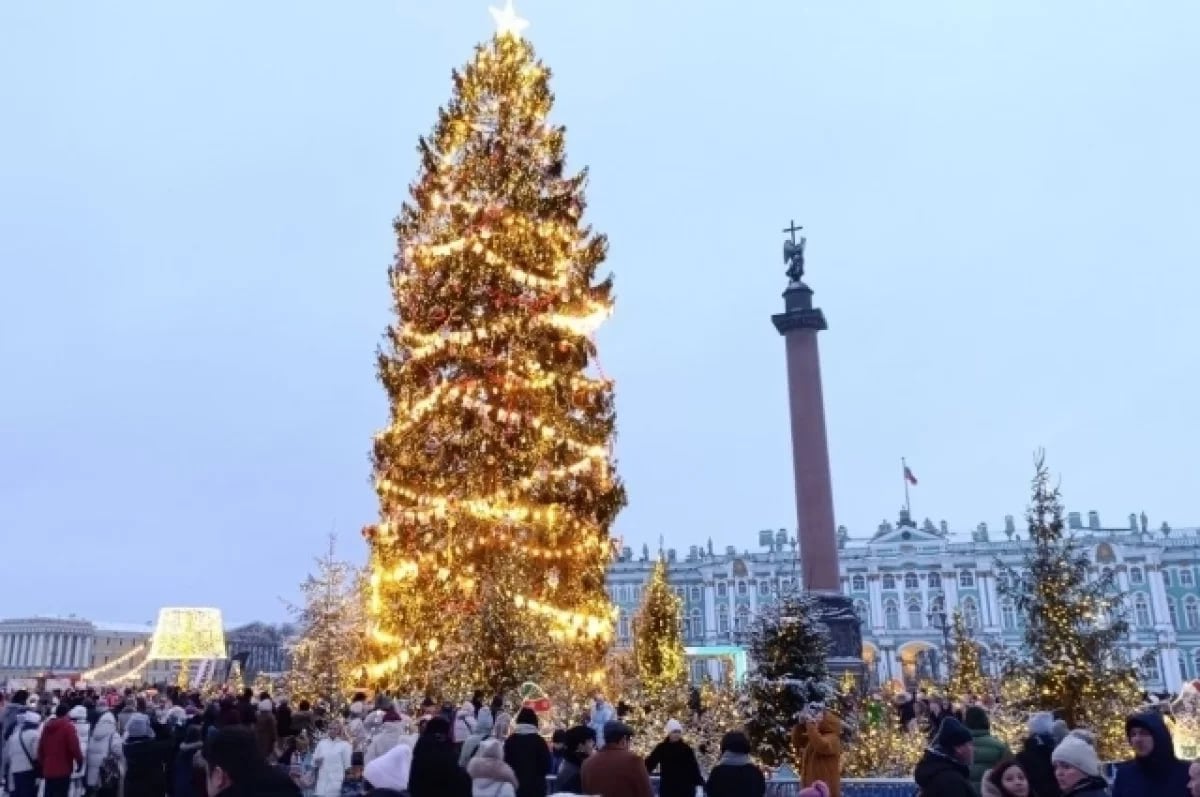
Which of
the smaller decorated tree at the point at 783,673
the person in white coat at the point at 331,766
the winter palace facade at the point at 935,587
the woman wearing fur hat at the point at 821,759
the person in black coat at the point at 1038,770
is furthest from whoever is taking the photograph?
the winter palace facade at the point at 935,587

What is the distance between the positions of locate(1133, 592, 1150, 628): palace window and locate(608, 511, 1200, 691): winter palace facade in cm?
8

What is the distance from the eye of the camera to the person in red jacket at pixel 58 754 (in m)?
12.9

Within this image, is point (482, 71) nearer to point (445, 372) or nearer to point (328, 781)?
point (445, 372)

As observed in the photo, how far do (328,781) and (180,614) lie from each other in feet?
51.1

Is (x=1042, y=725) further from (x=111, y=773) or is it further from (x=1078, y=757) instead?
(x=111, y=773)

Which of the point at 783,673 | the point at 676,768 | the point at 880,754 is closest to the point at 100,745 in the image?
the point at 676,768

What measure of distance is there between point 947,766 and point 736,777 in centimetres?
237

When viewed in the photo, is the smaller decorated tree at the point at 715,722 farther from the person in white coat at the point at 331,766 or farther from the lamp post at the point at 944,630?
the lamp post at the point at 944,630

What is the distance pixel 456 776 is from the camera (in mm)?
4727

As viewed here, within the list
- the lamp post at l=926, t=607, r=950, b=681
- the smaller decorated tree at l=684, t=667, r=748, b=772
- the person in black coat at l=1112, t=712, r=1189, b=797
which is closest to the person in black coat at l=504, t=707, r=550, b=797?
the person in black coat at l=1112, t=712, r=1189, b=797

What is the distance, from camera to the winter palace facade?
77375 mm

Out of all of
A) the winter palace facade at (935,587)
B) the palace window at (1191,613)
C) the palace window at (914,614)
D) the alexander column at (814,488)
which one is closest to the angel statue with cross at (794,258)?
the alexander column at (814,488)

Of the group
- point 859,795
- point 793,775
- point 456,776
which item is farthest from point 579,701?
point 456,776

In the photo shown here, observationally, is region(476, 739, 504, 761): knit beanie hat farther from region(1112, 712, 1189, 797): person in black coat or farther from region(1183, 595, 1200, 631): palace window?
region(1183, 595, 1200, 631): palace window
